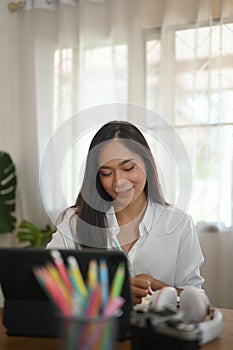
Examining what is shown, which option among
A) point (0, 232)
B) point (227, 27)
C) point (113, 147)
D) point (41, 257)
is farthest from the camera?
point (0, 232)

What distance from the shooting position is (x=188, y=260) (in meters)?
1.65

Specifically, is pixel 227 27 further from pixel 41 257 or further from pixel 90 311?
pixel 90 311

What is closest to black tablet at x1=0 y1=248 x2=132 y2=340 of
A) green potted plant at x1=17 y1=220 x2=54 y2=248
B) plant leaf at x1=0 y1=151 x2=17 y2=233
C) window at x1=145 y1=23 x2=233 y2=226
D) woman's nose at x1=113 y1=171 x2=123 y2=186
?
woman's nose at x1=113 y1=171 x2=123 y2=186

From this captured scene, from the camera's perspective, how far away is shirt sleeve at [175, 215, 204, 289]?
1.60 m

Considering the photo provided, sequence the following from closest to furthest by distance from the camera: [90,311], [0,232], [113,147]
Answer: [90,311], [113,147], [0,232]

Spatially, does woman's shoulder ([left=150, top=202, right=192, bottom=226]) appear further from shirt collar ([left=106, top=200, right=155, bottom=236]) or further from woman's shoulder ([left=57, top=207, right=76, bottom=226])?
woman's shoulder ([left=57, top=207, right=76, bottom=226])

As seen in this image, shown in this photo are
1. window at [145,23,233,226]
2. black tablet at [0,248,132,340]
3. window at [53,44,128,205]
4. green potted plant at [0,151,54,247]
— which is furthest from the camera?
green potted plant at [0,151,54,247]

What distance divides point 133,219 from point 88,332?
0.90 m

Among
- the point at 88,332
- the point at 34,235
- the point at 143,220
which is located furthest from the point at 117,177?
the point at 34,235

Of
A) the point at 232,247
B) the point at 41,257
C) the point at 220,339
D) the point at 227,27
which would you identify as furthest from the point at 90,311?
the point at 227,27

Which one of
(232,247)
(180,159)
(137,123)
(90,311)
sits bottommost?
(232,247)

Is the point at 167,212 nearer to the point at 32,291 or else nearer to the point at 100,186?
the point at 100,186

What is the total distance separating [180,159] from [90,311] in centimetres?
84

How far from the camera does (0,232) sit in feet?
11.1
